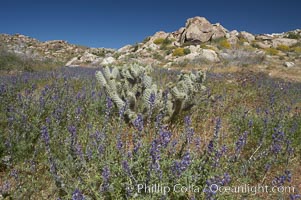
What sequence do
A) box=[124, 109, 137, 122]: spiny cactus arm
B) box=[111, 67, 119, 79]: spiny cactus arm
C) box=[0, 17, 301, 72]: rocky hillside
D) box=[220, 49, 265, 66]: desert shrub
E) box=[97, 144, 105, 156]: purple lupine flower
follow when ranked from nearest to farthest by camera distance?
box=[97, 144, 105, 156]: purple lupine flower
box=[124, 109, 137, 122]: spiny cactus arm
box=[111, 67, 119, 79]: spiny cactus arm
box=[220, 49, 265, 66]: desert shrub
box=[0, 17, 301, 72]: rocky hillside

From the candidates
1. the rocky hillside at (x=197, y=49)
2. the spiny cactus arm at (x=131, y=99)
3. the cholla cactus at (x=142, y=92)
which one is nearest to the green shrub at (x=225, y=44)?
the rocky hillside at (x=197, y=49)

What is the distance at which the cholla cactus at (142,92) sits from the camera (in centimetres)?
385

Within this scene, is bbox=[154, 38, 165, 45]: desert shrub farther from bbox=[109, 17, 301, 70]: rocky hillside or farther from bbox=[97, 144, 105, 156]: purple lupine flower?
bbox=[97, 144, 105, 156]: purple lupine flower

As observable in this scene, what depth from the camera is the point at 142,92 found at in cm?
418

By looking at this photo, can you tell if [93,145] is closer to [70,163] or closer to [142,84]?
[70,163]

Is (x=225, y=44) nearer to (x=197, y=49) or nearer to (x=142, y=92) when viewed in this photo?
(x=197, y=49)

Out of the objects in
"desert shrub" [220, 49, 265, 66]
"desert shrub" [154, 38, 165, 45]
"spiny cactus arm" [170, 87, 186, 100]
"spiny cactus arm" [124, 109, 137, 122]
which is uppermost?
"desert shrub" [154, 38, 165, 45]

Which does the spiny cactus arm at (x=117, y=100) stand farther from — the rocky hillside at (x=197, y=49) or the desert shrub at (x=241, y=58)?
the desert shrub at (x=241, y=58)

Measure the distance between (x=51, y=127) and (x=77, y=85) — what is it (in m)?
3.89

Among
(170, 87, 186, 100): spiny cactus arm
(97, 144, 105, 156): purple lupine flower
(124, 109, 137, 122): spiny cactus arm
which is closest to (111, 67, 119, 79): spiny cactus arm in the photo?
(124, 109, 137, 122): spiny cactus arm

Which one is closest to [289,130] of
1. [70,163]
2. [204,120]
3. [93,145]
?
[204,120]

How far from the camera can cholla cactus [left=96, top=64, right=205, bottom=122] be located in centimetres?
385

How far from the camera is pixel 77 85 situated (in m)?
7.05

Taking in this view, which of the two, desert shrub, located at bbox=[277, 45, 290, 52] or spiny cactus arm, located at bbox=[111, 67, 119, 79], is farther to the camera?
desert shrub, located at bbox=[277, 45, 290, 52]
